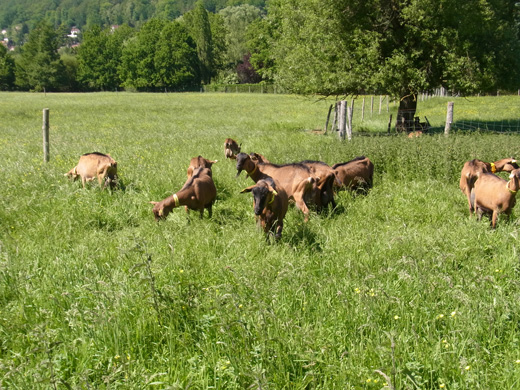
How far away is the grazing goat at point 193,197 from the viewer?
754 cm

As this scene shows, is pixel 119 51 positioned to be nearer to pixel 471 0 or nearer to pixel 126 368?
pixel 471 0

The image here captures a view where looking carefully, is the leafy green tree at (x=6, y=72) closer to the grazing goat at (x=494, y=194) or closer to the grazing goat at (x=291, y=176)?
the grazing goat at (x=291, y=176)

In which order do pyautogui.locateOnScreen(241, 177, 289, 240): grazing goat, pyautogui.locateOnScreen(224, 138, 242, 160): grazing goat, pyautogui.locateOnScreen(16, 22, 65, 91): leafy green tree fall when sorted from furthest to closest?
pyautogui.locateOnScreen(16, 22, 65, 91): leafy green tree, pyautogui.locateOnScreen(224, 138, 242, 160): grazing goat, pyautogui.locateOnScreen(241, 177, 289, 240): grazing goat

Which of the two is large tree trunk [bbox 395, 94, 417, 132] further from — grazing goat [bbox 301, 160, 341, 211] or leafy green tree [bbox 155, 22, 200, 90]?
leafy green tree [bbox 155, 22, 200, 90]

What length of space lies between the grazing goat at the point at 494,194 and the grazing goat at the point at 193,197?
4509 mm

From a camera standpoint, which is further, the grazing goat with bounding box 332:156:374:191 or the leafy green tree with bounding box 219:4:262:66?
the leafy green tree with bounding box 219:4:262:66

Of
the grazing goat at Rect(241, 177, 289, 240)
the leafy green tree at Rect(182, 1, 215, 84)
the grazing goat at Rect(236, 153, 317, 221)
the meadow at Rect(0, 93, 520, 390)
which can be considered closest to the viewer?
the meadow at Rect(0, 93, 520, 390)

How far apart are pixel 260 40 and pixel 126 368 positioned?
3058 inches

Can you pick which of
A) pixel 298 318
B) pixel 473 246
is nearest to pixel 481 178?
pixel 473 246

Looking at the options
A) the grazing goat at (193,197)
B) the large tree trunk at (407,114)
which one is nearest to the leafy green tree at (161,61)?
the large tree trunk at (407,114)

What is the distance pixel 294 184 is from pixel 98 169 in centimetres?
414

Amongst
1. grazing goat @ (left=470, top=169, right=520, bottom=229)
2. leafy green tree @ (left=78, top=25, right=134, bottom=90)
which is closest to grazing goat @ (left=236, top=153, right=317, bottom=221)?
grazing goat @ (left=470, top=169, right=520, bottom=229)

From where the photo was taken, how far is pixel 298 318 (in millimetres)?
Answer: 4125

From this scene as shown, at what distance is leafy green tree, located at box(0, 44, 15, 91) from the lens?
278 feet
